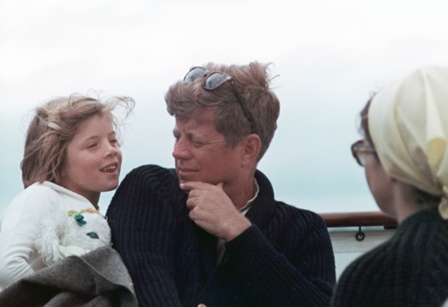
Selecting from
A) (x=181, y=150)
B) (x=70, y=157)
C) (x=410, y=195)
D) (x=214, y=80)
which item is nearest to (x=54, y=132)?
(x=70, y=157)

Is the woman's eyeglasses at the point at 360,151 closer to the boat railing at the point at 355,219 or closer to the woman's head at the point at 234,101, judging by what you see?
the woman's head at the point at 234,101

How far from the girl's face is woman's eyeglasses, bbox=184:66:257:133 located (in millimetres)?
317

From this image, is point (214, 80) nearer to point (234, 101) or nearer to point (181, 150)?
point (234, 101)

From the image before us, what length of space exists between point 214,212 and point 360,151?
66cm

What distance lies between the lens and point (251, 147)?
235 centimetres

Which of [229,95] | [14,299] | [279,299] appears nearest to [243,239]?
[279,299]

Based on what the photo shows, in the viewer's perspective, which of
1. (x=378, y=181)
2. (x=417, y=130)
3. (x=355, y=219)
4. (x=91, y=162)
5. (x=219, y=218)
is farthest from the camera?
(x=355, y=219)

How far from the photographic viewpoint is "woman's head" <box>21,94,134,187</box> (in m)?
2.38

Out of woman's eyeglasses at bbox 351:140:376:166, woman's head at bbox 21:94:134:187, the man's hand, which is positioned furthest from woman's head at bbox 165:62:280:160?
woman's eyeglasses at bbox 351:140:376:166

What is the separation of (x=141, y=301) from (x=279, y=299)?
34cm

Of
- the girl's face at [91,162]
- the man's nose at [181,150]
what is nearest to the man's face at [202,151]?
the man's nose at [181,150]

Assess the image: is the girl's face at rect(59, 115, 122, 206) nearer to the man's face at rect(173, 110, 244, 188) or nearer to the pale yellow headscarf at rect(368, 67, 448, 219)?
the man's face at rect(173, 110, 244, 188)

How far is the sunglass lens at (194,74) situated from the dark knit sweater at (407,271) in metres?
0.92

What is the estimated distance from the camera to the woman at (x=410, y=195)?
144 centimetres
